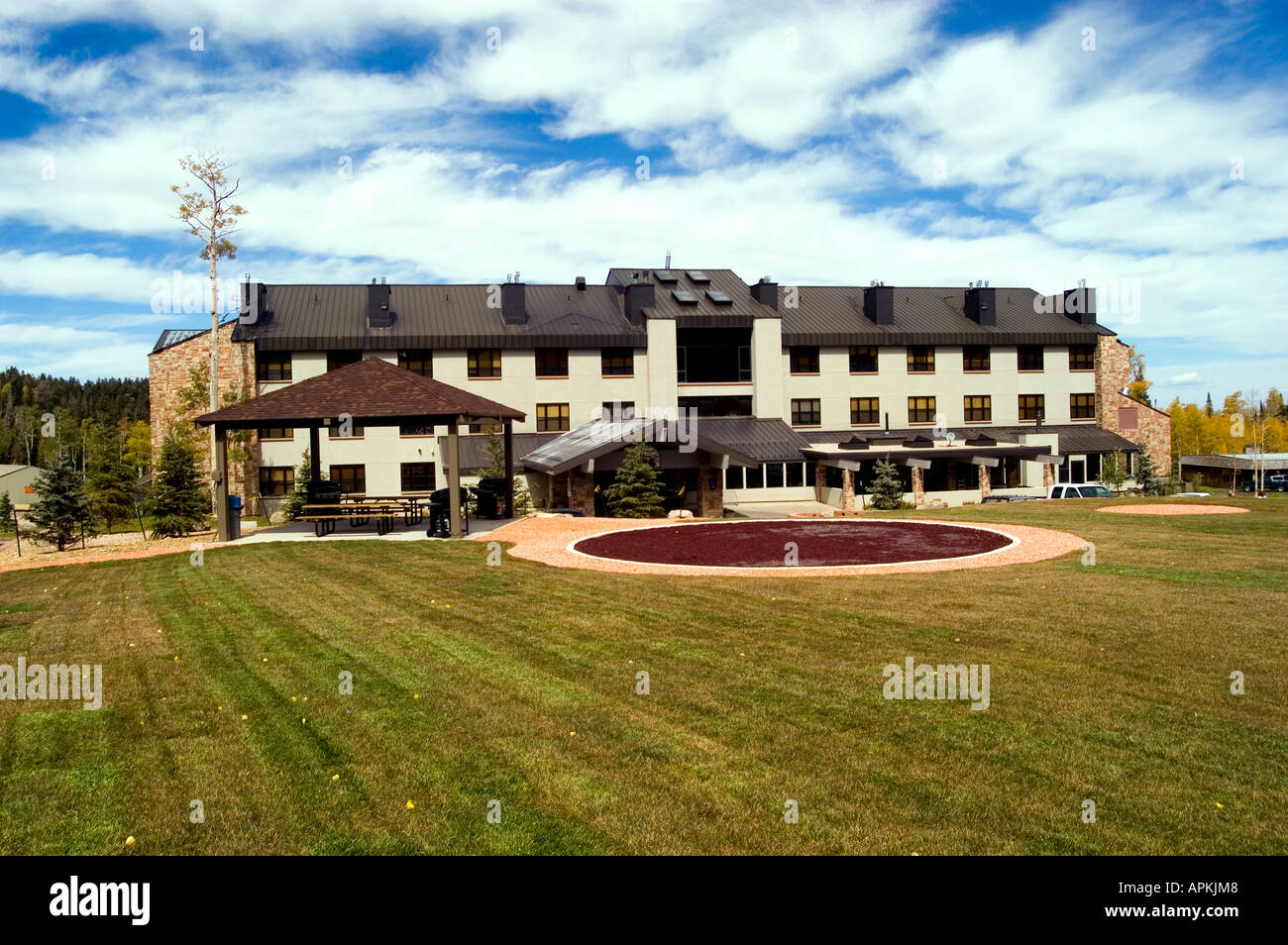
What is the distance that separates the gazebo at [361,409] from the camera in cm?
2308

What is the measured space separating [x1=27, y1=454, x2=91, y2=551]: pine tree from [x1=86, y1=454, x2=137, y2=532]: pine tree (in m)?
10.1

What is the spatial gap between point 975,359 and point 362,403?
116 feet

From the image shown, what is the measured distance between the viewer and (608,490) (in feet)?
105

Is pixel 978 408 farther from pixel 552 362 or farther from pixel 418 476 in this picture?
pixel 418 476

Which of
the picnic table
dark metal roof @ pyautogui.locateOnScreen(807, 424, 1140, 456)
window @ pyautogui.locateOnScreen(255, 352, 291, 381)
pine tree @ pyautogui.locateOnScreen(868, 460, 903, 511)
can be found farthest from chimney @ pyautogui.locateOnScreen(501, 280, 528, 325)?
the picnic table

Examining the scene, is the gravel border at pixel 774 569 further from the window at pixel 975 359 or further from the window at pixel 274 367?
the window at pixel 975 359

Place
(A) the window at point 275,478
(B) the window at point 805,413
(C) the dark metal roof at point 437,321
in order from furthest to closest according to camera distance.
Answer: (B) the window at point 805,413 → (C) the dark metal roof at point 437,321 → (A) the window at point 275,478

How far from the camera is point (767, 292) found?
46125 millimetres

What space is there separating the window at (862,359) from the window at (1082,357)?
11.9 metres

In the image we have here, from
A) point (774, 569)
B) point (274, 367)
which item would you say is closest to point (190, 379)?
point (274, 367)

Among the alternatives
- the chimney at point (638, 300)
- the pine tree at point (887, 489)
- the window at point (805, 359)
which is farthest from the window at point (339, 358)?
the pine tree at point (887, 489)

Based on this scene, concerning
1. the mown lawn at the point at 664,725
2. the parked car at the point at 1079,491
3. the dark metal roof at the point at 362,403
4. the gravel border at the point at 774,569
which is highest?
the dark metal roof at the point at 362,403

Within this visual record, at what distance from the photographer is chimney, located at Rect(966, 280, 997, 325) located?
159 feet
